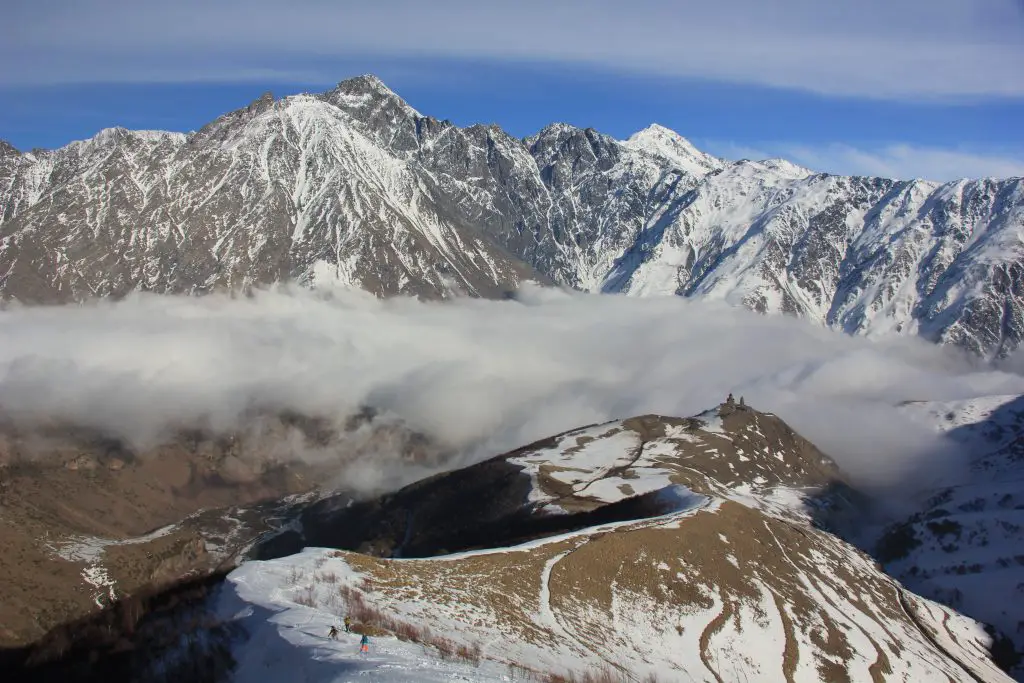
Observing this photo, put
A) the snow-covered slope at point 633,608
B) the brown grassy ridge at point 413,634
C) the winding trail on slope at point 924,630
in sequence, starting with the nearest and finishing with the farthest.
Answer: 1. the brown grassy ridge at point 413,634
2. the snow-covered slope at point 633,608
3. the winding trail on slope at point 924,630

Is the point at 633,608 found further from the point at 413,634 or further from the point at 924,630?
the point at 924,630

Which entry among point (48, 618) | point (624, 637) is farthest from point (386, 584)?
point (48, 618)

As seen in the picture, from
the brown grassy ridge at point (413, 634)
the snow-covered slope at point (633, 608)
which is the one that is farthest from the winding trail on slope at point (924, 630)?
the brown grassy ridge at point (413, 634)

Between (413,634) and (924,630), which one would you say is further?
(924,630)

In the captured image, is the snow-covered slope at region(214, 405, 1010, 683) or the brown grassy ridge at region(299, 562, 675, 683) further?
the snow-covered slope at region(214, 405, 1010, 683)

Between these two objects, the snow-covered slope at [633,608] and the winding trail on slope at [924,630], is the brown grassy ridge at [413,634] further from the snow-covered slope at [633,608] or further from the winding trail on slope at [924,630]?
the winding trail on slope at [924,630]

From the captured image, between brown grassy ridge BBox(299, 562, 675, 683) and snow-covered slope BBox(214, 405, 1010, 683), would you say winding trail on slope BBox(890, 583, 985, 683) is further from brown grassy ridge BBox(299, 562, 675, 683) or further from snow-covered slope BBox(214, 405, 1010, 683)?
brown grassy ridge BBox(299, 562, 675, 683)

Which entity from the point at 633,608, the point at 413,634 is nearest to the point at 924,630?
the point at 633,608

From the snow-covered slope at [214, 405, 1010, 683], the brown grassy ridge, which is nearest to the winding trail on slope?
the snow-covered slope at [214, 405, 1010, 683]
